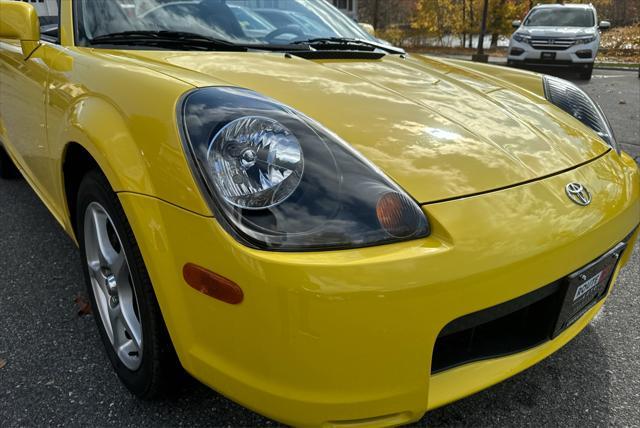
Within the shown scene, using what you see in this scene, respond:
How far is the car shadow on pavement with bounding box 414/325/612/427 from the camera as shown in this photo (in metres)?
1.52

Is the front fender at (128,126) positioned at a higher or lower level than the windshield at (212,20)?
lower

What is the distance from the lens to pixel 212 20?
7.01 feet

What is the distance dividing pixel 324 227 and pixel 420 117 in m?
0.61

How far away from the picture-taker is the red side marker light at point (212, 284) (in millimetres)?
1083

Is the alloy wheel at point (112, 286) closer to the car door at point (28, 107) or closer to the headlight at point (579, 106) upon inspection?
the car door at point (28, 107)

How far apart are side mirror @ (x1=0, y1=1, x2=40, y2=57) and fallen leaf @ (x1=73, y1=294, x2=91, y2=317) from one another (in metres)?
1.08

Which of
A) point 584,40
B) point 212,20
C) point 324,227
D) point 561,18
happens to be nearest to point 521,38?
point 584,40

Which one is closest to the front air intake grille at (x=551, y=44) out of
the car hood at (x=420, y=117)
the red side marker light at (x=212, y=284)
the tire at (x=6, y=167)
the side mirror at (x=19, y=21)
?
the car hood at (x=420, y=117)

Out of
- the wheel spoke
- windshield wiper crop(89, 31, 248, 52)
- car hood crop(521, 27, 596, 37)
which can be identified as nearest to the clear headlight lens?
the wheel spoke

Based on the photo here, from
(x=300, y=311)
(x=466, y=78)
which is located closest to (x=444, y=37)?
(x=466, y=78)

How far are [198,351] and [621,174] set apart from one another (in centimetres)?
143

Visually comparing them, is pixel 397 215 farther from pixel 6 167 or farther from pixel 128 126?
pixel 6 167

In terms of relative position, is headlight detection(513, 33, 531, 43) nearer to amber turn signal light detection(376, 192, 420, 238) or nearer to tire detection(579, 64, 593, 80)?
tire detection(579, 64, 593, 80)

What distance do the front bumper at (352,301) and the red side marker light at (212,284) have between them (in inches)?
0.8
